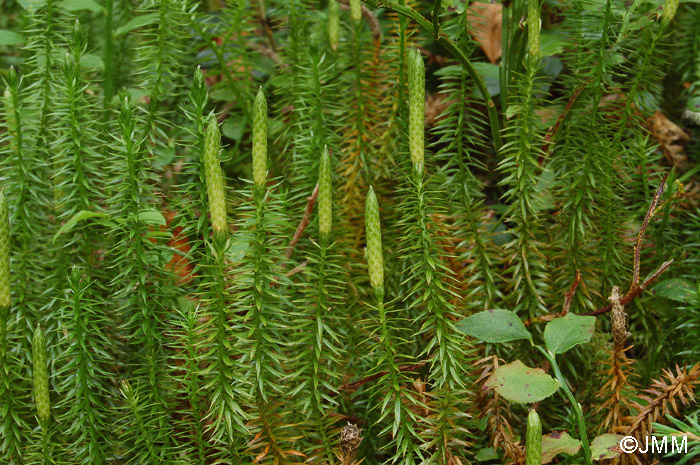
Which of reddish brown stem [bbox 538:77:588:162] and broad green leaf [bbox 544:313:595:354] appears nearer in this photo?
broad green leaf [bbox 544:313:595:354]

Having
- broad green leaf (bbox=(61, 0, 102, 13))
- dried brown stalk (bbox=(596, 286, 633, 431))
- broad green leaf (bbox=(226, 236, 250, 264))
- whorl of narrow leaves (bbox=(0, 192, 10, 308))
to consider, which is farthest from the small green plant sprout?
broad green leaf (bbox=(61, 0, 102, 13))

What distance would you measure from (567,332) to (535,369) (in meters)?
0.10

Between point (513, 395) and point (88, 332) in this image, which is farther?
point (88, 332)

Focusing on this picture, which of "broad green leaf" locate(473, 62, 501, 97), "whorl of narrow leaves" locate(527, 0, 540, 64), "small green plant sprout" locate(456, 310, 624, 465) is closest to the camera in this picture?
"small green plant sprout" locate(456, 310, 624, 465)

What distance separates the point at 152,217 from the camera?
4.80ft

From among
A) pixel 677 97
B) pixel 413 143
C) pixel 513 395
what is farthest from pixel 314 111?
pixel 677 97

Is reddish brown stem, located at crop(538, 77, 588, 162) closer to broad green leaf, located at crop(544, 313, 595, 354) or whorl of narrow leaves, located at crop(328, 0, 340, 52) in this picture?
broad green leaf, located at crop(544, 313, 595, 354)

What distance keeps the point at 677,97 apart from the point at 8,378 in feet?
6.96

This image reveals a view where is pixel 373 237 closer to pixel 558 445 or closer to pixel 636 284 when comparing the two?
pixel 558 445

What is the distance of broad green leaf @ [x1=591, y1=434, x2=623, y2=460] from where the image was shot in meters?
1.30

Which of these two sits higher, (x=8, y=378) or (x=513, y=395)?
(x=513, y=395)

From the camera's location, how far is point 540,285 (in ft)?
5.39

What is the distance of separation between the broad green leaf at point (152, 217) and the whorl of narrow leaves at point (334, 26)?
783 millimetres

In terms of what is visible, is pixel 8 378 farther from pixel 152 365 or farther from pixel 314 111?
pixel 314 111
